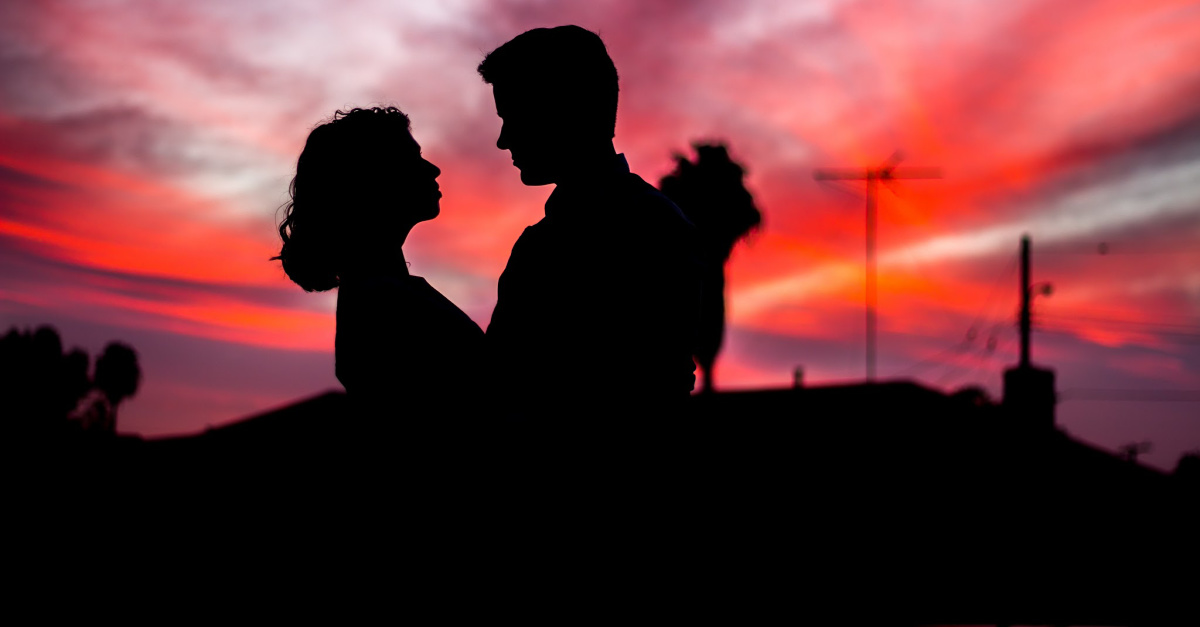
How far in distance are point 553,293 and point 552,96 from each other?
56 centimetres

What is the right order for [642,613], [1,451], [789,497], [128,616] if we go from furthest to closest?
1. [1,451]
2. [789,497]
3. [128,616]
4. [642,613]

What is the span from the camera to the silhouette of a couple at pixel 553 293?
102 inches

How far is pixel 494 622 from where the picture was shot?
2.55 m

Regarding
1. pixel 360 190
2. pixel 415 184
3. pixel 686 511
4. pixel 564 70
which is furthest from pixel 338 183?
pixel 686 511

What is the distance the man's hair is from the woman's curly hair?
1.79ft

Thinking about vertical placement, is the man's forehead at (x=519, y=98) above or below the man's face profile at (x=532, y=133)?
above

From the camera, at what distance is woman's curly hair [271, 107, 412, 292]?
3178mm

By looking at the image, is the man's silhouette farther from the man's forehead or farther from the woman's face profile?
the woman's face profile

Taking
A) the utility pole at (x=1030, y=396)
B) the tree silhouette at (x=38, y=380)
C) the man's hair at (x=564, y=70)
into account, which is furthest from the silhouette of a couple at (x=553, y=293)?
the tree silhouette at (x=38, y=380)

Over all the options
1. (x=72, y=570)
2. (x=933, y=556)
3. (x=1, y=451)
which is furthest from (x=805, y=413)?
(x=1, y=451)

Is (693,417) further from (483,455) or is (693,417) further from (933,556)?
(933,556)

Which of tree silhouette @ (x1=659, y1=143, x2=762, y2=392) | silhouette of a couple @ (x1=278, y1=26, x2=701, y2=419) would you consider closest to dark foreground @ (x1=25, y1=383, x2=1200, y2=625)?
silhouette of a couple @ (x1=278, y1=26, x2=701, y2=419)

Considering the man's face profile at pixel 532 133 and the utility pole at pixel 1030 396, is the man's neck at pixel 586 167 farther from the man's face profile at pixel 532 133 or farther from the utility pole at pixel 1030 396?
the utility pole at pixel 1030 396

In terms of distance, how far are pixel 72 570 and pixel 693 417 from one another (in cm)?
1675
